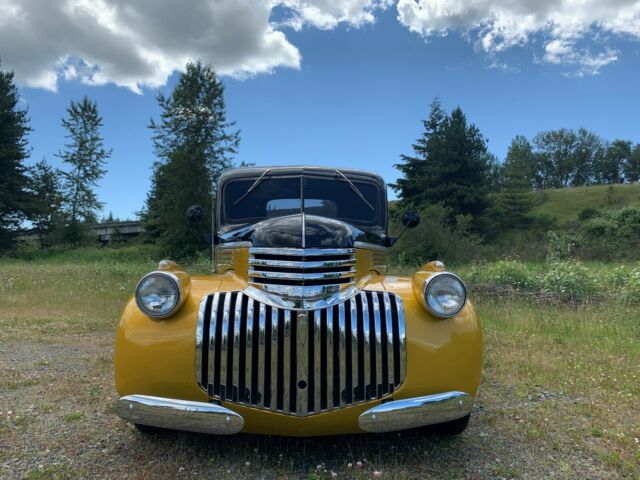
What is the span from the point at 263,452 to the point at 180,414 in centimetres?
73

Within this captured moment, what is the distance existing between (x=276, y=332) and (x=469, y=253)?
2608 cm

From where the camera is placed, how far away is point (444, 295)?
296 centimetres

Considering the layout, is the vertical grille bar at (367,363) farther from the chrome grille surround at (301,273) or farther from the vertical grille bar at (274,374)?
the vertical grille bar at (274,374)

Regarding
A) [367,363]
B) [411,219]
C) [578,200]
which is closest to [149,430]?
[367,363]

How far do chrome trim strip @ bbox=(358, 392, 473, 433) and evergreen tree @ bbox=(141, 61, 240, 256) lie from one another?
27.8m

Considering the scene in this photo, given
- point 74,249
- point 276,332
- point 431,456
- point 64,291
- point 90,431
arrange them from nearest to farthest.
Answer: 1. point 276,332
2. point 431,456
3. point 90,431
4. point 64,291
5. point 74,249

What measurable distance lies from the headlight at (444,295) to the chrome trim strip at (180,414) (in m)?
1.35

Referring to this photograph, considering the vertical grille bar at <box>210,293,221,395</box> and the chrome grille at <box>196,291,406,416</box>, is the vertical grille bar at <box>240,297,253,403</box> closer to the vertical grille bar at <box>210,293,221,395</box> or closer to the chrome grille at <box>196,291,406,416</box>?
the chrome grille at <box>196,291,406,416</box>

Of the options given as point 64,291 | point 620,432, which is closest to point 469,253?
point 64,291

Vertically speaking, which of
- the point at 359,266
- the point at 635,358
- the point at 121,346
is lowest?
the point at 635,358

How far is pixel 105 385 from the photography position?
467cm

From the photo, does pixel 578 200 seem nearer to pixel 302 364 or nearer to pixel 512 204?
pixel 512 204

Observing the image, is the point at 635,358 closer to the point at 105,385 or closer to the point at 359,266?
the point at 359,266

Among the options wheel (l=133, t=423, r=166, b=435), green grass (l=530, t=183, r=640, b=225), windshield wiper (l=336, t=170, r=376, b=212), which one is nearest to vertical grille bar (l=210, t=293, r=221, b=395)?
wheel (l=133, t=423, r=166, b=435)
